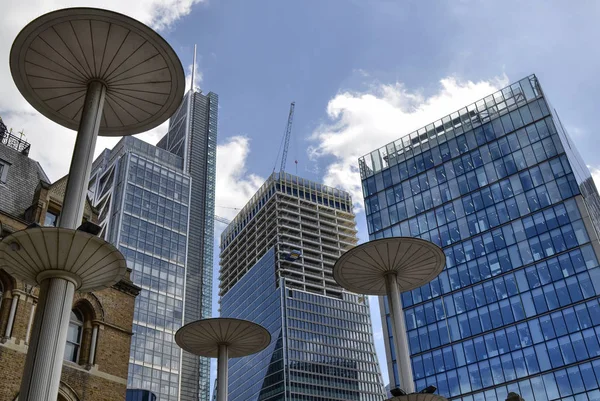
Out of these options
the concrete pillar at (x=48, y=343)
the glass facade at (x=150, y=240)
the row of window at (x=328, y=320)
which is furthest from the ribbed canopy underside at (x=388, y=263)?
the row of window at (x=328, y=320)

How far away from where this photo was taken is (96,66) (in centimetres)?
2112

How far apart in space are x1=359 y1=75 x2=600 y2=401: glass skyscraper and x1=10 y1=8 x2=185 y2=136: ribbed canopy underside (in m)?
54.9

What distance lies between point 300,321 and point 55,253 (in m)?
151

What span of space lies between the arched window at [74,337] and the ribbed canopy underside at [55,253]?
9524 mm

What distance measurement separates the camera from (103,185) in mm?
141750

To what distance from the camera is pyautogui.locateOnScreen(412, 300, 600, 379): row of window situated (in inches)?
2463

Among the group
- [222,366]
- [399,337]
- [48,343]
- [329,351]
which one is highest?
[329,351]

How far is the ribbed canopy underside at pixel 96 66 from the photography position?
65.1ft

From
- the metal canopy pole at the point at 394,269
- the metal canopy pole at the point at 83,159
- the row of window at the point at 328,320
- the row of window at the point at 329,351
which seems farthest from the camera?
the row of window at the point at 328,320

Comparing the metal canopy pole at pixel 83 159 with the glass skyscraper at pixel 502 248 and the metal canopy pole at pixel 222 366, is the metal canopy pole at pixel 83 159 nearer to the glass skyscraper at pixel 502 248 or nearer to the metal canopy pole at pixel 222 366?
the metal canopy pole at pixel 222 366

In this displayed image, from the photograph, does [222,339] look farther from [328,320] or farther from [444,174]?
[328,320]

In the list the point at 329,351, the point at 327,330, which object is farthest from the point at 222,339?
the point at 327,330

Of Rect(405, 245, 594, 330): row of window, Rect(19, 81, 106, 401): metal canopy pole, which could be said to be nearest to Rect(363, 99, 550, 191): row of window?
Rect(405, 245, 594, 330): row of window

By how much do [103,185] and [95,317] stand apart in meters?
120
